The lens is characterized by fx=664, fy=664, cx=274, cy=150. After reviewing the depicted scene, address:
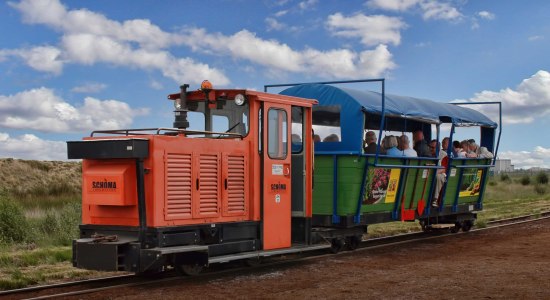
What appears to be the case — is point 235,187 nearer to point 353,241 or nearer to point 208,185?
point 208,185

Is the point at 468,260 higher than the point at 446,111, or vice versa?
the point at 446,111

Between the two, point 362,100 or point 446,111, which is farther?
point 446,111

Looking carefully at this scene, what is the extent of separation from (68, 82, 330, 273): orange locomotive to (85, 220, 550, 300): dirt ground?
0.42m

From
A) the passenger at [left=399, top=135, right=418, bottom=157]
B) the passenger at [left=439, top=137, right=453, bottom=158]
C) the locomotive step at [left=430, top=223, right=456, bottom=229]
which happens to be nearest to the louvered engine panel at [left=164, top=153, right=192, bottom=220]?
the passenger at [left=399, top=135, right=418, bottom=157]

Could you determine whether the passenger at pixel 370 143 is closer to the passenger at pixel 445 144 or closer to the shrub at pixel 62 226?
the passenger at pixel 445 144

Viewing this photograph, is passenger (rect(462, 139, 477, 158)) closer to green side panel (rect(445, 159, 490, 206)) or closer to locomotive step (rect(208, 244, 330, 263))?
green side panel (rect(445, 159, 490, 206))

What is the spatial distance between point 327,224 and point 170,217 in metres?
3.85

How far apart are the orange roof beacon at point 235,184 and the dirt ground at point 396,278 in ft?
1.24

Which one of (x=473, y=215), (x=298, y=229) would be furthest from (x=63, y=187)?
(x=298, y=229)

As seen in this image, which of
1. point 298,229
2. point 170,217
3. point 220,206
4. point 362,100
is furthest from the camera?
point 362,100

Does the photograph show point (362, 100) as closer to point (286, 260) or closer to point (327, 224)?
point (327, 224)

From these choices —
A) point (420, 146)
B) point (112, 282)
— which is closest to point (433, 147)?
point (420, 146)

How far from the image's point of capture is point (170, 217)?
9.25m

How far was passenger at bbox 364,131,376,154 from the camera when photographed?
41.6 feet
